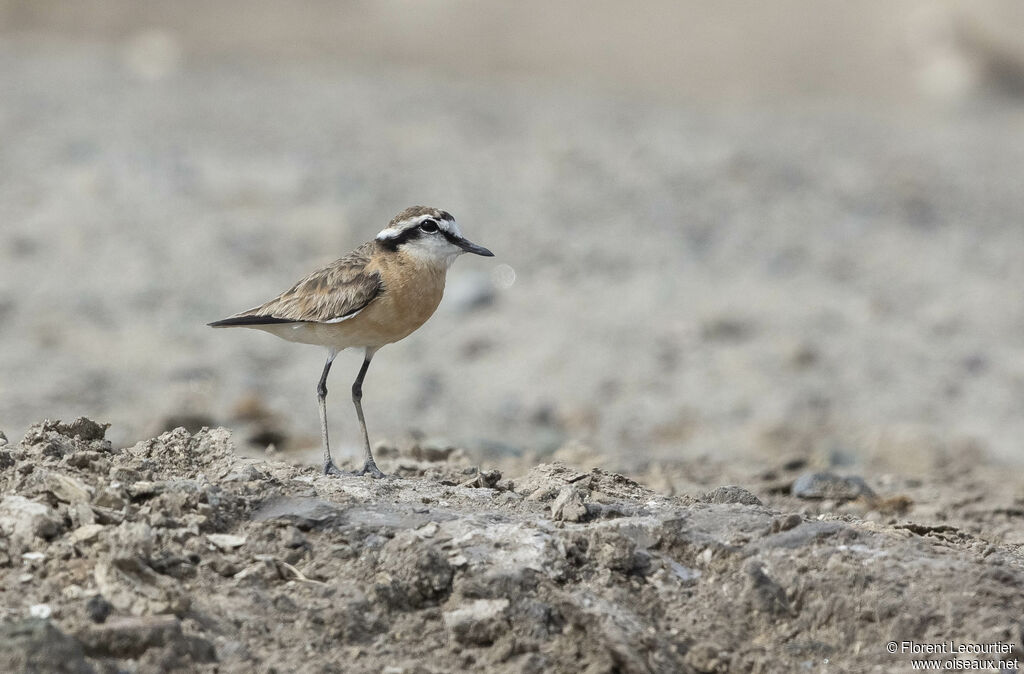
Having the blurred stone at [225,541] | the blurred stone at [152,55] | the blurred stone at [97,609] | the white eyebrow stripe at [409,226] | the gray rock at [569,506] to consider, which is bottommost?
the blurred stone at [97,609]

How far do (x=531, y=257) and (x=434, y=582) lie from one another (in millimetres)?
8961

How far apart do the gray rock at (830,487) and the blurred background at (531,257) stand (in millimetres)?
1271

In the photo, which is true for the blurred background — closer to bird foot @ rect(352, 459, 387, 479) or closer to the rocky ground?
the rocky ground

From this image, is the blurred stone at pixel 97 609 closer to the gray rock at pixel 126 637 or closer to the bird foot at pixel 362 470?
the gray rock at pixel 126 637

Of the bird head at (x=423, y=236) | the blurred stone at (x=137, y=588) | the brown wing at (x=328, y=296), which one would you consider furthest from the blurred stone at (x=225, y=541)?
the bird head at (x=423, y=236)

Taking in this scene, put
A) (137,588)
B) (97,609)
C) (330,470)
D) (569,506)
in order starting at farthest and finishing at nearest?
(330,470) < (569,506) < (137,588) < (97,609)

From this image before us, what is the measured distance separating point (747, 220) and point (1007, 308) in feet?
9.74

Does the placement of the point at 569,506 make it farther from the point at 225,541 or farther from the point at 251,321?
the point at 251,321

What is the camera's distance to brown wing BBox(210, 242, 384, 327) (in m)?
6.57

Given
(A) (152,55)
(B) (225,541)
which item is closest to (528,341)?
(B) (225,541)

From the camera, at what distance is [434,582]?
4.60m

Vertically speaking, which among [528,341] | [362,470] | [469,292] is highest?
[469,292]

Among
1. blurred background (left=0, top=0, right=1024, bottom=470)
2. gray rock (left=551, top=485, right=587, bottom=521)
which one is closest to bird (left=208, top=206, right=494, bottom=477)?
gray rock (left=551, top=485, right=587, bottom=521)

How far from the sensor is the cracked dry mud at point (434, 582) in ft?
14.1
